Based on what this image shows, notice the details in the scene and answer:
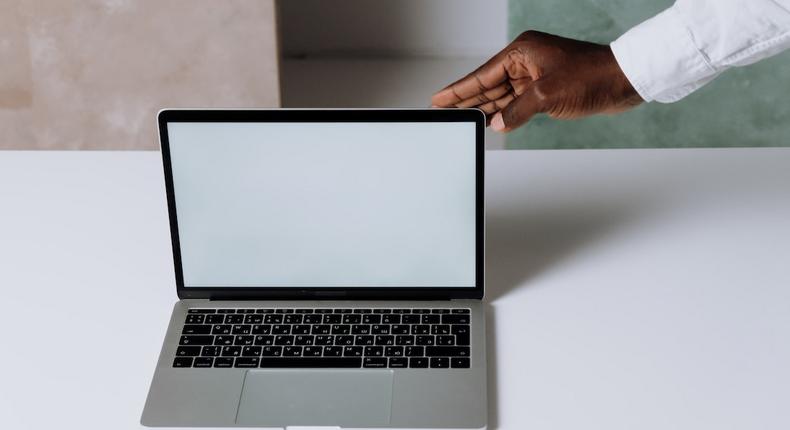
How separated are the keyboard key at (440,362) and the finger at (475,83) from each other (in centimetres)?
34

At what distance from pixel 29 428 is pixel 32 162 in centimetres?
59

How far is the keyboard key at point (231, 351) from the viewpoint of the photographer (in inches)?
36.2

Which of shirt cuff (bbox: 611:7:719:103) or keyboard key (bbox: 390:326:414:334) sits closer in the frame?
keyboard key (bbox: 390:326:414:334)

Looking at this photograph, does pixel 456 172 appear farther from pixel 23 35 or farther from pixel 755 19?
pixel 23 35

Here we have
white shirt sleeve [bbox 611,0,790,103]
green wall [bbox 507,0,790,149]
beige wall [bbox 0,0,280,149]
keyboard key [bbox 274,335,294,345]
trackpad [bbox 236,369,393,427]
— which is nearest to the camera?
trackpad [bbox 236,369,393,427]

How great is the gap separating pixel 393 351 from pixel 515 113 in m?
0.33

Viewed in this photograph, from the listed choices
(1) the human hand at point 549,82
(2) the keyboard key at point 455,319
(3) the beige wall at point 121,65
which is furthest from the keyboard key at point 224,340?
(3) the beige wall at point 121,65

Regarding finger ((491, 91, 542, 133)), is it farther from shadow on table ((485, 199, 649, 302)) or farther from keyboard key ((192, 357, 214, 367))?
keyboard key ((192, 357, 214, 367))

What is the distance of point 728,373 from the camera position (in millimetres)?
885

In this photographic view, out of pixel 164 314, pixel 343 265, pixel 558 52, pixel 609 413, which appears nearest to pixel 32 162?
pixel 164 314

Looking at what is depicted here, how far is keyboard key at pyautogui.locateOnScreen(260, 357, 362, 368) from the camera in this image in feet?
2.95

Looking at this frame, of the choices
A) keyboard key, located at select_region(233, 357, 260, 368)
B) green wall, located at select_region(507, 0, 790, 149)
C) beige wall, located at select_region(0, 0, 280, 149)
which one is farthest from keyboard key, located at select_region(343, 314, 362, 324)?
beige wall, located at select_region(0, 0, 280, 149)

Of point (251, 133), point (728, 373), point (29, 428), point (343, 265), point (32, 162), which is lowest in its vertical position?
point (29, 428)

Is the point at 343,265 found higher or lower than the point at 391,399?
higher
